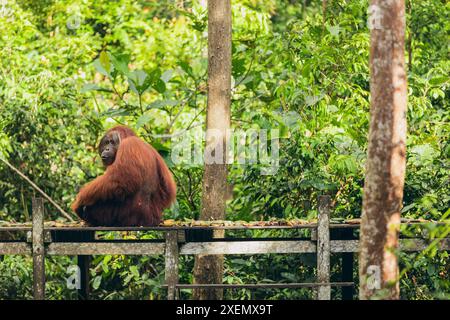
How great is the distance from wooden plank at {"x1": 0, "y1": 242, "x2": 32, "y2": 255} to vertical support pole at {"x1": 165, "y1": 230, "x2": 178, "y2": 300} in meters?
1.17

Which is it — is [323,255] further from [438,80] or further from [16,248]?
[438,80]

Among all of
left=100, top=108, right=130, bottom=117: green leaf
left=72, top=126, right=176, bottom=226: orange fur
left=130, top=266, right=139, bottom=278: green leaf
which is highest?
left=100, top=108, right=130, bottom=117: green leaf

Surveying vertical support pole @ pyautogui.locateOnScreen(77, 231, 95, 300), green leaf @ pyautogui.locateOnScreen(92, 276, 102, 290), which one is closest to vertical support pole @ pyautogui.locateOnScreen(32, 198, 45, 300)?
vertical support pole @ pyautogui.locateOnScreen(77, 231, 95, 300)

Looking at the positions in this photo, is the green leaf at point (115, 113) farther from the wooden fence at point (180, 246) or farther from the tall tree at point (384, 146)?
the tall tree at point (384, 146)

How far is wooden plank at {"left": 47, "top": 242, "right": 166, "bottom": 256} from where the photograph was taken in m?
8.00

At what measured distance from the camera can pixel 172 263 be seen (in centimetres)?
791

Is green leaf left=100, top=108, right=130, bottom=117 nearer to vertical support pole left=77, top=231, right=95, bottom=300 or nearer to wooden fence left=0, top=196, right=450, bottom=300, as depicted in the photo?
vertical support pole left=77, top=231, right=95, bottom=300

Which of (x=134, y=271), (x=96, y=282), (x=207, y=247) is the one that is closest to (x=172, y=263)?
(x=207, y=247)

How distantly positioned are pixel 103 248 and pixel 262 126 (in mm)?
2277

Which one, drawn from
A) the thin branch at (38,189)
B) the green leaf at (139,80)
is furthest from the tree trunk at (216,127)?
the thin branch at (38,189)

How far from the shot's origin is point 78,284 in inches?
387

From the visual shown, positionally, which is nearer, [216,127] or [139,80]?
[216,127]

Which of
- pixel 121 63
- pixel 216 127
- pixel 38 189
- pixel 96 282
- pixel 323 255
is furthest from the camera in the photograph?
pixel 38 189

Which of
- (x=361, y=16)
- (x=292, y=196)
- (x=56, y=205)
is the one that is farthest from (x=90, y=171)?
(x=361, y=16)
